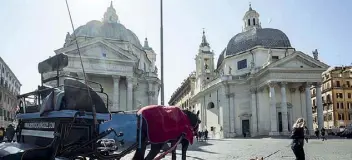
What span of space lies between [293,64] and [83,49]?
2600cm

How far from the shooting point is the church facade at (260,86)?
135ft

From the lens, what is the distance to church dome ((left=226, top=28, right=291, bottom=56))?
48.2m

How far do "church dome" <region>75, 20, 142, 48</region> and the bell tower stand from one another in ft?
51.0

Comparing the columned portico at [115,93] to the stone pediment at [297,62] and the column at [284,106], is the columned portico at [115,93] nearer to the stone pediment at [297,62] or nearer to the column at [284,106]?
the stone pediment at [297,62]

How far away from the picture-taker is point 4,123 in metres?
52.5

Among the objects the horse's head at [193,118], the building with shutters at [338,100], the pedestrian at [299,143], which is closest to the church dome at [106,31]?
the pedestrian at [299,143]

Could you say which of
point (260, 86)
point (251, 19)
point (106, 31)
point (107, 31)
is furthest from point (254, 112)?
point (106, 31)

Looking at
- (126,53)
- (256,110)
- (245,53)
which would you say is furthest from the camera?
(245,53)

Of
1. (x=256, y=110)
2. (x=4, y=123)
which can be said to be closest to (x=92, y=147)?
(x=256, y=110)

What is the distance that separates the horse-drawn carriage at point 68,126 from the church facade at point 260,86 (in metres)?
36.4

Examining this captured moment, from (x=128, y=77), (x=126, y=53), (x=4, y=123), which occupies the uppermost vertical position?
(x=126, y=53)

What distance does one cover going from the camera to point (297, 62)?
135ft

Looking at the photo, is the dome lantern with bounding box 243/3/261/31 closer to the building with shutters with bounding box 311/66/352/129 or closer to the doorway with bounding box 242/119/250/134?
the doorway with bounding box 242/119/250/134

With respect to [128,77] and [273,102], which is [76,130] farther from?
[273,102]
